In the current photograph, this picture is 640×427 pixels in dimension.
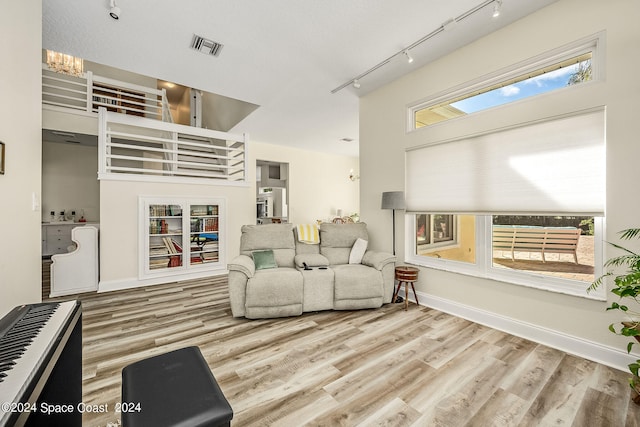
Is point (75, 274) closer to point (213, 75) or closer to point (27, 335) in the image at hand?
point (213, 75)

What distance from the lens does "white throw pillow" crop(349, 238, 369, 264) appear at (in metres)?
3.75

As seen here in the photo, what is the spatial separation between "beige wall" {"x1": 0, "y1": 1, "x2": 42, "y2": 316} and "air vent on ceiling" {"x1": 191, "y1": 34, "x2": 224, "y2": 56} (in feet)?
4.14

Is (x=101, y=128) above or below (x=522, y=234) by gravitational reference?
above

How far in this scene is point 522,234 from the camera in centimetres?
278

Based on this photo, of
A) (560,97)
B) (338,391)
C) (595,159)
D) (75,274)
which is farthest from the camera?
(75,274)

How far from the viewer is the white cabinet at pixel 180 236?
4.34 metres

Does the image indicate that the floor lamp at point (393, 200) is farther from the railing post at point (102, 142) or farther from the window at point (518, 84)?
the railing post at point (102, 142)

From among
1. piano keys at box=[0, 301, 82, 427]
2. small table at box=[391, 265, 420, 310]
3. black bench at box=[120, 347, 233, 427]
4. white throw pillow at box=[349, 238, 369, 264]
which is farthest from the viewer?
white throw pillow at box=[349, 238, 369, 264]

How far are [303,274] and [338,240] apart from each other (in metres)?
0.91

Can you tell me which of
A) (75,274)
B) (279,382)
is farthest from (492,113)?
(75,274)

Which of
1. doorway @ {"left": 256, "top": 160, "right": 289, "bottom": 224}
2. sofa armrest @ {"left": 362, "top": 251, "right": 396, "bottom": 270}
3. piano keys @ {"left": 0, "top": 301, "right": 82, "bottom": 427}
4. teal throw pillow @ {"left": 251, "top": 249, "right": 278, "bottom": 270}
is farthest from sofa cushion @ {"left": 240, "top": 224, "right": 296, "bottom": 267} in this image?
doorway @ {"left": 256, "top": 160, "right": 289, "bottom": 224}

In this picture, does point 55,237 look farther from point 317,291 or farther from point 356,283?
point 356,283

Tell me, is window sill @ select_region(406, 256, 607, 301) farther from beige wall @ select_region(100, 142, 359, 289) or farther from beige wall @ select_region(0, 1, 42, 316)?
beige wall @ select_region(0, 1, 42, 316)

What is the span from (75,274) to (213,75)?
136 inches
